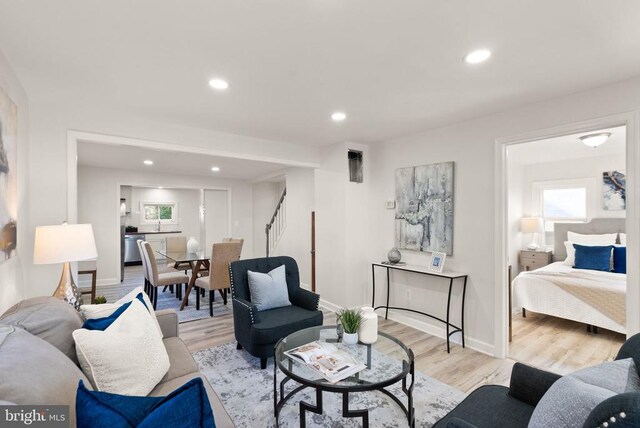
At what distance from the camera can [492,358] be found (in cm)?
295

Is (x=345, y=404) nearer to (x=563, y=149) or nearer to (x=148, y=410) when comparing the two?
(x=148, y=410)

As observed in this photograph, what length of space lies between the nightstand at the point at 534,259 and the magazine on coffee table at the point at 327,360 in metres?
4.44

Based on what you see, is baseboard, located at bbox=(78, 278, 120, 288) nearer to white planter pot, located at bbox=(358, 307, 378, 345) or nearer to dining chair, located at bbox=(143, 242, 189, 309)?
dining chair, located at bbox=(143, 242, 189, 309)

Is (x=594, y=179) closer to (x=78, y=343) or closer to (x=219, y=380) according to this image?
(x=219, y=380)

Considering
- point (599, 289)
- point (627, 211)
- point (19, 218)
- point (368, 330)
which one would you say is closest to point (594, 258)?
point (599, 289)

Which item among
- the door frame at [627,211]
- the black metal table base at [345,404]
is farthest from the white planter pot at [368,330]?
the door frame at [627,211]

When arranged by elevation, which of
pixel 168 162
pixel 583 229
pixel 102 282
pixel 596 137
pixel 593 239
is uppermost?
pixel 168 162

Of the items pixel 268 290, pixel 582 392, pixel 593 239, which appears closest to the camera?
pixel 582 392

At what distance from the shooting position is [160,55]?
1.92 metres

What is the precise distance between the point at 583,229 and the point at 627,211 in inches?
121

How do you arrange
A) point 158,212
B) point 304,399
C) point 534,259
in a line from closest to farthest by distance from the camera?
point 304,399, point 534,259, point 158,212

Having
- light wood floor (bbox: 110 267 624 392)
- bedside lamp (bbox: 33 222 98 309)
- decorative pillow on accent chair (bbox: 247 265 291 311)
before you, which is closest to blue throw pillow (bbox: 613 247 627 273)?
light wood floor (bbox: 110 267 624 392)

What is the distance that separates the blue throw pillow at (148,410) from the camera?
29.5 inches

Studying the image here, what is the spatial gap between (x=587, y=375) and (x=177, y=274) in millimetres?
4668
